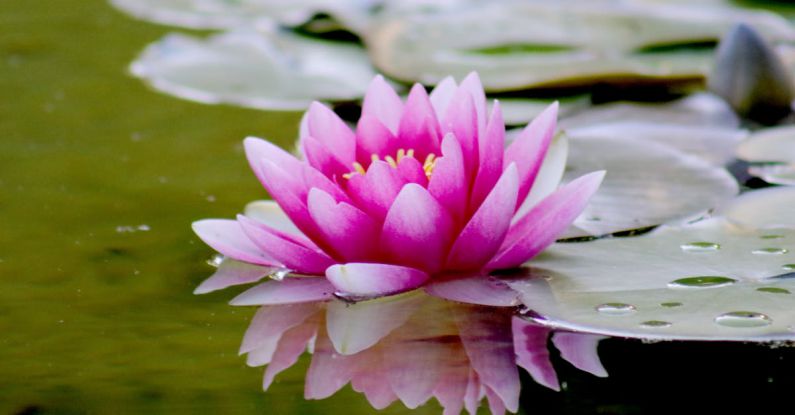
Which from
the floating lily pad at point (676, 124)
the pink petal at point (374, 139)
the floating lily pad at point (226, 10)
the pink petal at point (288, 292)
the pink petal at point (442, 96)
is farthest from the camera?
the floating lily pad at point (226, 10)

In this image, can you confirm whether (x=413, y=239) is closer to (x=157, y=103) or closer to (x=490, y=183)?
(x=490, y=183)

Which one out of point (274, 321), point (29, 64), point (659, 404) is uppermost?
point (659, 404)

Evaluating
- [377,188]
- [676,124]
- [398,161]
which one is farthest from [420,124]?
[676,124]

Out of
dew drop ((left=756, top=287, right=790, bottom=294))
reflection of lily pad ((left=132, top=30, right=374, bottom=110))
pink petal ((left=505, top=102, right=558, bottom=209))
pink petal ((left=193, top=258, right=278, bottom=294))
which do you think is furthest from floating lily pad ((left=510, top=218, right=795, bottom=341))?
reflection of lily pad ((left=132, top=30, right=374, bottom=110))

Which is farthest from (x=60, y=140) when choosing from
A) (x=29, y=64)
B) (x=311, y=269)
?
(x=311, y=269)

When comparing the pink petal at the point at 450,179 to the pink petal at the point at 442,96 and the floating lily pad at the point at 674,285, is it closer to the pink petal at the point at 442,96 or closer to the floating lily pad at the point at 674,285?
the floating lily pad at the point at 674,285

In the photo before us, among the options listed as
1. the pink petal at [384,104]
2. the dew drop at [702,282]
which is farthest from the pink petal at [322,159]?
the dew drop at [702,282]

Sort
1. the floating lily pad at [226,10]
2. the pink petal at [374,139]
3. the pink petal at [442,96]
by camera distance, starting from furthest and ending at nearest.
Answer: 1. the floating lily pad at [226,10]
2. the pink petal at [442,96]
3. the pink petal at [374,139]
